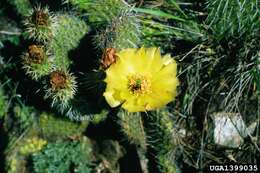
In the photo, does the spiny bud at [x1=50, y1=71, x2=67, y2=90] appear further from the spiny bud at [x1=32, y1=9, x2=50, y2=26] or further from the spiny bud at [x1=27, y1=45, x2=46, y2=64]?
the spiny bud at [x1=32, y1=9, x2=50, y2=26]

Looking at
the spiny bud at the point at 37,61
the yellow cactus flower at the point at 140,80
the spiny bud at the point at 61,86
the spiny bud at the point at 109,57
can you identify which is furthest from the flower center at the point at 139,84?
the spiny bud at the point at 37,61

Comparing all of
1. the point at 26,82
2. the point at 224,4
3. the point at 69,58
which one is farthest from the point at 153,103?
the point at 26,82

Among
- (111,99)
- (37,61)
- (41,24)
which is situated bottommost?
(111,99)

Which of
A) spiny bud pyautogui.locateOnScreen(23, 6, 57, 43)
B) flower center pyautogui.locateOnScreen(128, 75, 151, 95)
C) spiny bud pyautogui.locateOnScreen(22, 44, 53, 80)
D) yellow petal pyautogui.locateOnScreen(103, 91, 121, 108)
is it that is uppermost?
spiny bud pyautogui.locateOnScreen(23, 6, 57, 43)

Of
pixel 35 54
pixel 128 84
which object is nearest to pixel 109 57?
pixel 128 84

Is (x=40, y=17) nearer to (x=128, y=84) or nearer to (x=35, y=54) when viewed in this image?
(x=35, y=54)

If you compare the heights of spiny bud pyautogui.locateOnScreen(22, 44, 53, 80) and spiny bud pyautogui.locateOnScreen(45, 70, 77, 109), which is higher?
spiny bud pyautogui.locateOnScreen(22, 44, 53, 80)

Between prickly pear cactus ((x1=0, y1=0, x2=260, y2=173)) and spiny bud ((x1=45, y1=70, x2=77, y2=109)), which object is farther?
prickly pear cactus ((x1=0, y1=0, x2=260, y2=173))

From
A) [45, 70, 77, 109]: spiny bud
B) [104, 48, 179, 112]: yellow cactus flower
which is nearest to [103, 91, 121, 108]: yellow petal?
[104, 48, 179, 112]: yellow cactus flower

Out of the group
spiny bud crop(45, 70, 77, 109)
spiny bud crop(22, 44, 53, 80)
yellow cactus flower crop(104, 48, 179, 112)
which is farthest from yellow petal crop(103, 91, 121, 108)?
spiny bud crop(22, 44, 53, 80)
